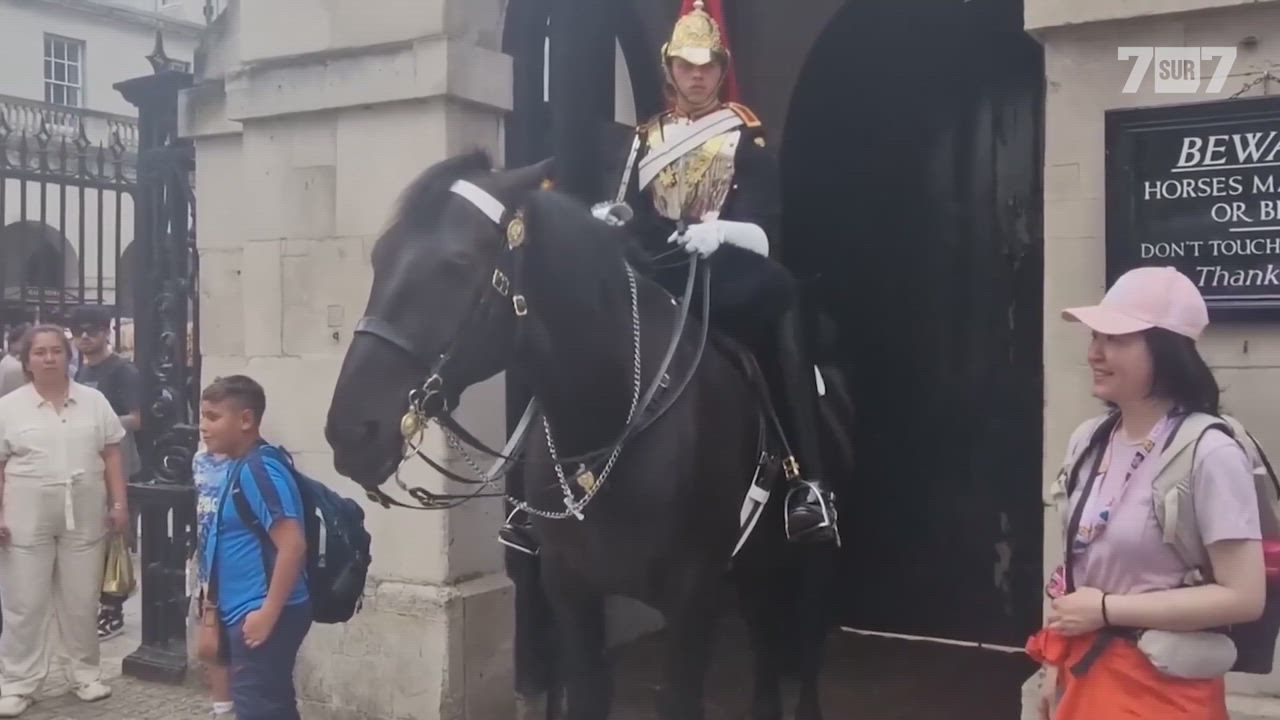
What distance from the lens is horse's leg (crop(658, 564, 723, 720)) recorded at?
372 centimetres

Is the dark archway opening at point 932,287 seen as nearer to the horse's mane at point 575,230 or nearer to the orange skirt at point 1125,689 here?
the horse's mane at point 575,230

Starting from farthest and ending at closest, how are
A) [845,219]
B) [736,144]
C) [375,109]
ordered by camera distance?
1. [845,219]
2. [375,109]
3. [736,144]

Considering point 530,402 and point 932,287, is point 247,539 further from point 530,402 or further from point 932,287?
point 932,287

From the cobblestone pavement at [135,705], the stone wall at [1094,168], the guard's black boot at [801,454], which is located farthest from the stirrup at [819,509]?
the cobblestone pavement at [135,705]

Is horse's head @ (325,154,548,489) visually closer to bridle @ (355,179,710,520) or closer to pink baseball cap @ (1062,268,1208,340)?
bridle @ (355,179,710,520)

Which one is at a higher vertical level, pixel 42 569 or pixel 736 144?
pixel 736 144

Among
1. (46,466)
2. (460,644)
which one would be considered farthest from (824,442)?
(46,466)

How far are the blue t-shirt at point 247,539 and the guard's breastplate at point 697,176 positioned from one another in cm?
162

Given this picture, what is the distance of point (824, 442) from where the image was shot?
507 centimetres

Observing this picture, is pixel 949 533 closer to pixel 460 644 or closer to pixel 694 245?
pixel 460 644

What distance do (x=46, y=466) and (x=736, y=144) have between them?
4125mm

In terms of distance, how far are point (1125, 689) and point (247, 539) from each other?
282 cm

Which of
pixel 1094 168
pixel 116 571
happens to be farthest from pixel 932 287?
pixel 116 571

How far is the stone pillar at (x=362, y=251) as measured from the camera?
211 inches
